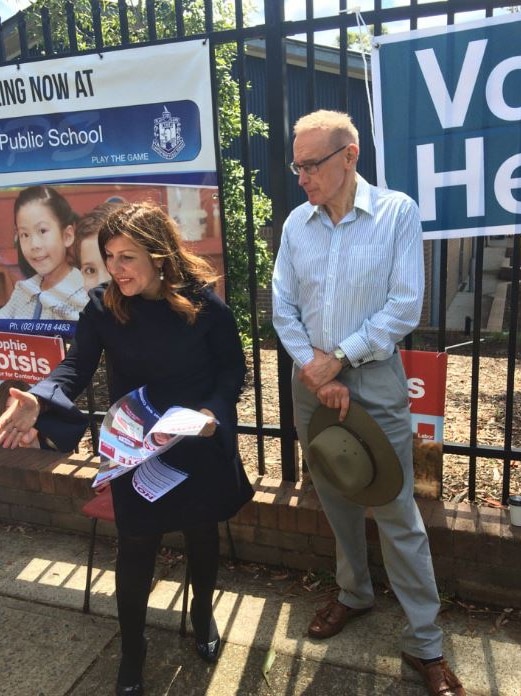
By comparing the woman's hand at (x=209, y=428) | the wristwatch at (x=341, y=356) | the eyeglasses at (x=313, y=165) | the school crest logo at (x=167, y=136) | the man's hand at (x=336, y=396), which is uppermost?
the school crest logo at (x=167, y=136)

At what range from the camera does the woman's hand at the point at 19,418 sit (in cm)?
205

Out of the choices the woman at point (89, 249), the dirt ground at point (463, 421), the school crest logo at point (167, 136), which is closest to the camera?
the school crest logo at point (167, 136)

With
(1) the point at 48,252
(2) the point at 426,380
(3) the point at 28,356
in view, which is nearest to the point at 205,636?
(2) the point at 426,380

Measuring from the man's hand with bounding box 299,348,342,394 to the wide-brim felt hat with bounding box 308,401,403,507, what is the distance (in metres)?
0.13

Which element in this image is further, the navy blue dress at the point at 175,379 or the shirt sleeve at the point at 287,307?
the shirt sleeve at the point at 287,307

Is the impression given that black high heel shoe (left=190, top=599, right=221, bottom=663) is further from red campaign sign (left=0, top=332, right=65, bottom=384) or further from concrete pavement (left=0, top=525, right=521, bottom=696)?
red campaign sign (left=0, top=332, right=65, bottom=384)

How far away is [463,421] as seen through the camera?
4.97 metres

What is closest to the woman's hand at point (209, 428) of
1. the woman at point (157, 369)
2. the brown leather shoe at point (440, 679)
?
the woman at point (157, 369)

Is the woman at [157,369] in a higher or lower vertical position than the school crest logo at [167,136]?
lower

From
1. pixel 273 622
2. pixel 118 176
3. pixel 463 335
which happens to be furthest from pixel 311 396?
pixel 463 335

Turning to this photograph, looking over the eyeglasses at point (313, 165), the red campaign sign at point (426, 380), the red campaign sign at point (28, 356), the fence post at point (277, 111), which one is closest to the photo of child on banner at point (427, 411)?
the red campaign sign at point (426, 380)

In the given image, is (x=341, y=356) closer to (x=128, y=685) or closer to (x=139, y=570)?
(x=139, y=570)

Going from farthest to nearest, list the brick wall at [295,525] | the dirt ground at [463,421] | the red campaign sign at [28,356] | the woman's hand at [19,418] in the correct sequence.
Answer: the dirt ground at [463,421]
the red campaign sign at [28,356]
the brick wall at [295,525]
the woman's hand at [19,418]

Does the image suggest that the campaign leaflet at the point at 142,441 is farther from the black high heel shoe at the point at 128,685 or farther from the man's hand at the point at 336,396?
the black high heel shoe at the point at 128,685
